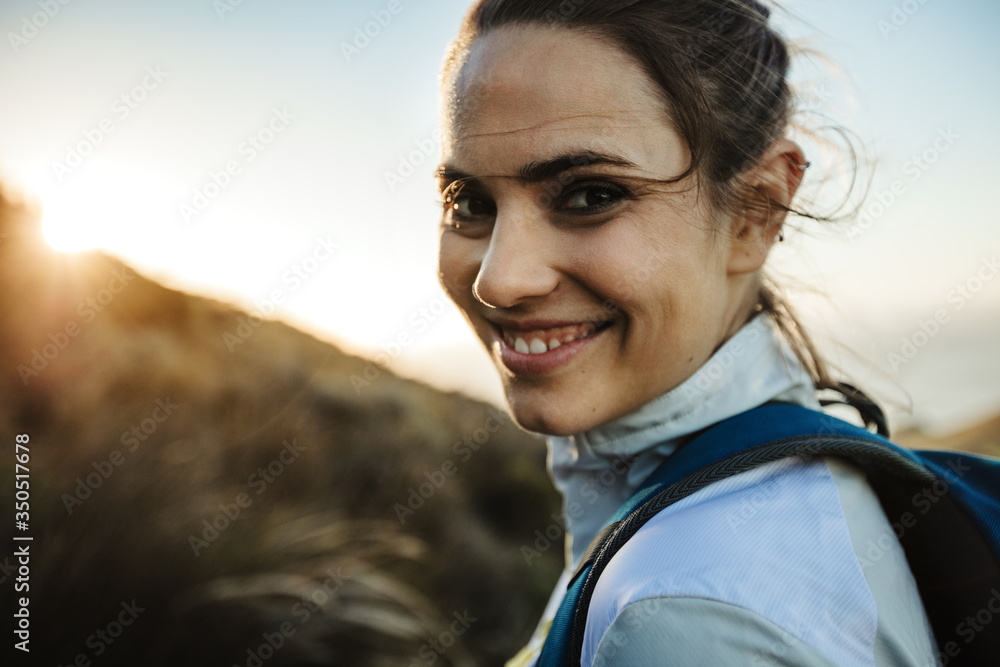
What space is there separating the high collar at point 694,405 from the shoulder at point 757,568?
30 centimetres

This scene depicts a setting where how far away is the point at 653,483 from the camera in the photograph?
113 cm

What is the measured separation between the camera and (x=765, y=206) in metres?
1.37

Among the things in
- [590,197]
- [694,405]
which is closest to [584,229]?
[590,197]

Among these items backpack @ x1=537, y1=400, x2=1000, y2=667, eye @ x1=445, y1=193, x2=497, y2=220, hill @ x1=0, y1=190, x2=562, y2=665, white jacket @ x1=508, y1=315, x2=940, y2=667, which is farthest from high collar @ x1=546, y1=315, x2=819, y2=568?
hill @ x1=0, y1=190, x2=562, y2=665

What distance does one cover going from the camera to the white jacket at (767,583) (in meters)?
0.78

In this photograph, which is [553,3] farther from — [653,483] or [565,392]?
[653,483]

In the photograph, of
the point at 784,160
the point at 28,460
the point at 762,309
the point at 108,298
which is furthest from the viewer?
the point at 108,298

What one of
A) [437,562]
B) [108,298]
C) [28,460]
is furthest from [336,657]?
[108,298]

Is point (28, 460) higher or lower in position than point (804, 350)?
lower

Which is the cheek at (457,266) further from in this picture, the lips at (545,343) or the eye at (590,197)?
the eye at (590,197)

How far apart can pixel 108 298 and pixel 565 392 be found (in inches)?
162

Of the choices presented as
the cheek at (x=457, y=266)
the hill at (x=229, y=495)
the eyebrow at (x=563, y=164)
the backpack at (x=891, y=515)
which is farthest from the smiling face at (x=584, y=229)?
the hill at (x=229, y=495)

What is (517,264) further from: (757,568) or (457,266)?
(757,568)

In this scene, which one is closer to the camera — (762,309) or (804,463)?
(804,463)
